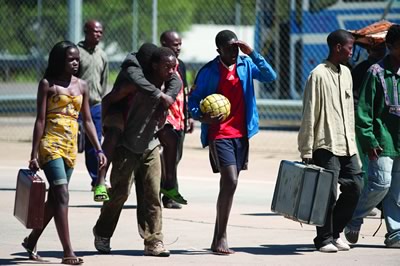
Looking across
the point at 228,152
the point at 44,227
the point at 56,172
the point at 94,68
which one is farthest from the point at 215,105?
the point at 94,68

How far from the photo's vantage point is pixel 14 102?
2345cm

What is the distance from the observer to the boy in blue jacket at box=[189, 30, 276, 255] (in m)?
8.85

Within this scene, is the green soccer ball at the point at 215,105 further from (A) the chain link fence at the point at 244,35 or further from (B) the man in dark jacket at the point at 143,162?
(A) the chain link fence at the point at 244,35

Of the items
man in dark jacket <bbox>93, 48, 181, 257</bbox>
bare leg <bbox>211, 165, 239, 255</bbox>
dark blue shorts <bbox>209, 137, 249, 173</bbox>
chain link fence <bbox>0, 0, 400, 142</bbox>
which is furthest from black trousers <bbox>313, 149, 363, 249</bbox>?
chain link fence <bbox>0, 0, 400, 142</bbox>

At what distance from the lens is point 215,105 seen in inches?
342

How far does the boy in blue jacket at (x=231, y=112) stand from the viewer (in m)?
8.85

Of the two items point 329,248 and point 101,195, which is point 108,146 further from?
point 329,248

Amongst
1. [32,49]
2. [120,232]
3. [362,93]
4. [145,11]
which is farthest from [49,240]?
[145,11]

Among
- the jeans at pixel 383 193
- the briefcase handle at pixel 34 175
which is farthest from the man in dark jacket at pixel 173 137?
the briefcase handle at pixel 34 175

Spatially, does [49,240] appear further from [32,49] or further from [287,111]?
[32,49]

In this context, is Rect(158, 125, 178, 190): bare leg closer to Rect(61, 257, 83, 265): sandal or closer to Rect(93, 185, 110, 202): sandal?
Rect(93, 185, 110, 202): sandal

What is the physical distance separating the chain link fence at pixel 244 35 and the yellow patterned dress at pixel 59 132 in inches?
192

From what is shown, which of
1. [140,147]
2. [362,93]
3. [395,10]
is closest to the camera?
[140,147]

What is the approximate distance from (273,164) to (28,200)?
8530mm
